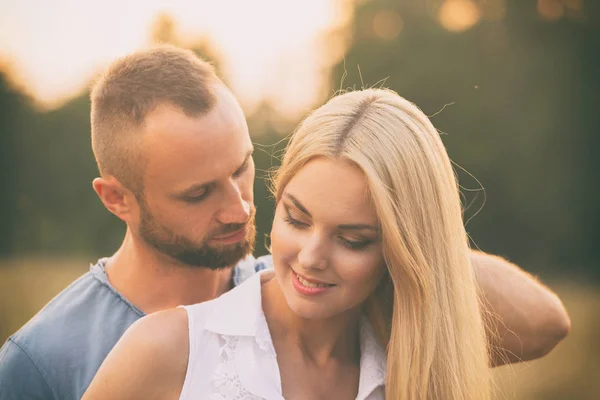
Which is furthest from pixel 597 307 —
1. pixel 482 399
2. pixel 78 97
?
pixel 482 399

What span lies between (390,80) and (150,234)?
14.0 m

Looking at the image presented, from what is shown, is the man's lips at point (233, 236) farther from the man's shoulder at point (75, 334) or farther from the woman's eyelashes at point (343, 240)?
the woman's eyelashes at point (343, 240)

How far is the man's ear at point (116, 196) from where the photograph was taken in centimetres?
332

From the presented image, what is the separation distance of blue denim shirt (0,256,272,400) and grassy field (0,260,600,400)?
6.75 metres

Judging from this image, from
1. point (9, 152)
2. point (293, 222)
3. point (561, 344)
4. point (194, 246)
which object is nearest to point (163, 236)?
point (194, 246)

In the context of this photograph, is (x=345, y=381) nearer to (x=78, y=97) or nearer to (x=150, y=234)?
(x=150, y=234)

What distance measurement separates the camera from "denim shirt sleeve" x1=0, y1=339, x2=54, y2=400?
294cm

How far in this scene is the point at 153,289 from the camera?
10.7 feet

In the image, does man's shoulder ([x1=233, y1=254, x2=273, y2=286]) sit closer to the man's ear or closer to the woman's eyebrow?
the man's ear

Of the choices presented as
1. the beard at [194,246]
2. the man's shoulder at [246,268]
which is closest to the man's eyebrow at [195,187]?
the beard at [194,246]

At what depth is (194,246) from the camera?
10.5ft

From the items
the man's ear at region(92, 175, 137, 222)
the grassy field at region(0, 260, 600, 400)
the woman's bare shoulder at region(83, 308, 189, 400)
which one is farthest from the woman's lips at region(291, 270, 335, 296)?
the grassy field at region(0, 260, 600, 400)

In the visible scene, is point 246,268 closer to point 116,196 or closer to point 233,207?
point 233,207

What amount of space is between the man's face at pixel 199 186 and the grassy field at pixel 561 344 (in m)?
6.53
